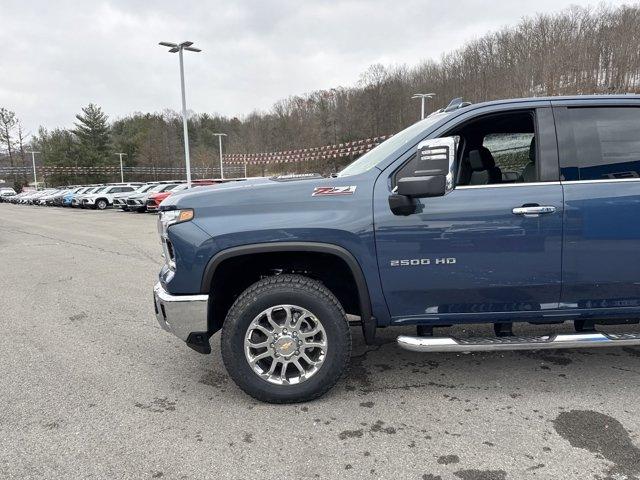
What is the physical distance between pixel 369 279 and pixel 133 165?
77880 millimetres

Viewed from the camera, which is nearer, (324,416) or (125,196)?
(324,416)

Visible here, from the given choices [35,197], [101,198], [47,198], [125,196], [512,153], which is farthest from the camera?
[35,197]

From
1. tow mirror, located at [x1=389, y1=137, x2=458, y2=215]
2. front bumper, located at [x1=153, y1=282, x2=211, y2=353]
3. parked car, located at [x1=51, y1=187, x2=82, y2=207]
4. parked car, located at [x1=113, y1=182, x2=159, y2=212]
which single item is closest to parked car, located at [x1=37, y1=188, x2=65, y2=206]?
parked car, located at [x1=51, y1=187, x2=82, y2=207]

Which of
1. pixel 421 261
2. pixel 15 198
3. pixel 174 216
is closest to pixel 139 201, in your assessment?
pixel 174 216

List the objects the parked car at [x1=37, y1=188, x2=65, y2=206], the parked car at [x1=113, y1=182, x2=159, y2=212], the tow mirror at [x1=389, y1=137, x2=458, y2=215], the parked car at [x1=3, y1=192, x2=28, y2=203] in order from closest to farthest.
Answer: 1. the tow mirror at [x1=389, y1=137, x2=458, y2=215]
2. the parked car at [x1=113, y1=182, x2=159, y2=212]
3. the parked car at [x1=37, y1=188, x2=65, y2=206]
4. the parked car at [x1=3, y1=192, x2=28, y2=203]

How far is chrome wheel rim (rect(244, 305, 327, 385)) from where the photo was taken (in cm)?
319

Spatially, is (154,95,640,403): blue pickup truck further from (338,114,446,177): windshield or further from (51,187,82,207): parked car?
(51,187,82,207): parked car

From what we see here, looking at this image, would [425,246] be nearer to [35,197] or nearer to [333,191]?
[333,191]

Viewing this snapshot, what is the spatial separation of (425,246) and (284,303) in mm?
993

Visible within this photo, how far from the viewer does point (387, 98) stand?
66250 mm

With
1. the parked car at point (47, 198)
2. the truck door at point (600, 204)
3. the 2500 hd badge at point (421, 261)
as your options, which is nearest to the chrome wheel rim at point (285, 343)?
the 2500 hd badge at point (421, 261)

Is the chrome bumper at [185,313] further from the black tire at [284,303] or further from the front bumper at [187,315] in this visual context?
the black tire at [284,303]

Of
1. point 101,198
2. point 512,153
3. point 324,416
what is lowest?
point 324,416

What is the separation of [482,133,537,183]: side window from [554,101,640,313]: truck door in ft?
0.92
